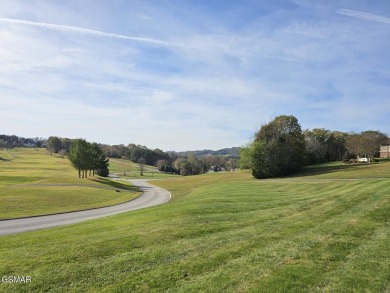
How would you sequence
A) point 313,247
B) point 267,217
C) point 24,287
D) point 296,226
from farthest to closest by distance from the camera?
point 267,217
point 296,226
point 313,247
point 24,287


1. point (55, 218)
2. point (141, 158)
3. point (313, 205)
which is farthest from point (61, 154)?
point (313, 205)

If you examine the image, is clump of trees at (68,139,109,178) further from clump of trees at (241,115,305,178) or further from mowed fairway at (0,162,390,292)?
mowed fairway at (0,162,390,292)

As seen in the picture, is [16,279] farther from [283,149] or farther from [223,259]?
[283,149]

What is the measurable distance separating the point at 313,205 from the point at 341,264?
1037 cm

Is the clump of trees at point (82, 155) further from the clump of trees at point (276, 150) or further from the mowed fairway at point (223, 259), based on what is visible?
the mowed fairway at point (223, 259)

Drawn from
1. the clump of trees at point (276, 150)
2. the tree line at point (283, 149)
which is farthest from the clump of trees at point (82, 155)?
the clump of trees at point (276, 150)

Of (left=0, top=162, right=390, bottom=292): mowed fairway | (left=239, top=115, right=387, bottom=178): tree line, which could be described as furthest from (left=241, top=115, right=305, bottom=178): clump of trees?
(left=0, top=162, right=390, bottom=292): mowed fairway

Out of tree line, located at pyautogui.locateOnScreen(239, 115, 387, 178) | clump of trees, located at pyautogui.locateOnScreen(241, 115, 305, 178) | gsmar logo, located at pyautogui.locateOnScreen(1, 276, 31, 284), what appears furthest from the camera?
tree line, located at pyautogui.locateOnScreen(239, 115, 387, 178)

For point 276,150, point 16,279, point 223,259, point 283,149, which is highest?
point 283,149

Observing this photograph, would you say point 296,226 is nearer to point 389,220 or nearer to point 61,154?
point 389,220

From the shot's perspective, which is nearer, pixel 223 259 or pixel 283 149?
pixel 223 259

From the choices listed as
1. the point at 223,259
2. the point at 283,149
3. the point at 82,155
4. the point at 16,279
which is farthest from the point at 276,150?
the point at 16,279

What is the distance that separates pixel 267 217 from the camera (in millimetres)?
15148

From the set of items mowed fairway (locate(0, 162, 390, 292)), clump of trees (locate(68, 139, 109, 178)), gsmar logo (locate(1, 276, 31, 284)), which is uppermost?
clump of trees (locate(68, 139, 109, 178))
